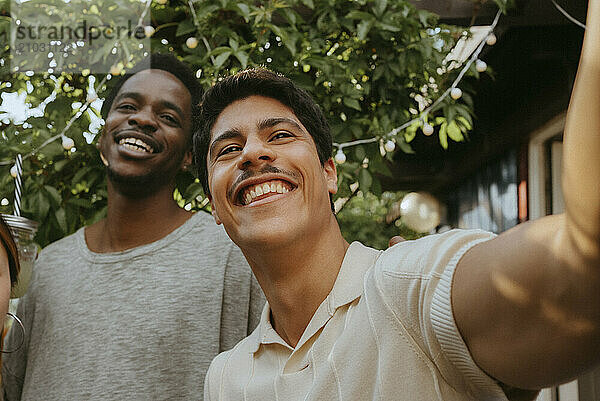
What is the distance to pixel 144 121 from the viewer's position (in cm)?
193

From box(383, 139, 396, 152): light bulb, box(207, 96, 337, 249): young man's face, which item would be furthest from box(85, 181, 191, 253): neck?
box(383, 139, 396, 152): light bulb

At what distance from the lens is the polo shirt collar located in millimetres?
1218

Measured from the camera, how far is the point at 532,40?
343 cm

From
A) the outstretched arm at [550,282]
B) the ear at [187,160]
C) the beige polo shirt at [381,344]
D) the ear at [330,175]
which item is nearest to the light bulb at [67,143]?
the ear at [187,160]

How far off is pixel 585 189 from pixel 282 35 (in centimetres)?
163

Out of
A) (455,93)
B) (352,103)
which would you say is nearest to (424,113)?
(455,93)

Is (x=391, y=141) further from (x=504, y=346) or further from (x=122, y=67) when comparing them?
(x=504, y=346)

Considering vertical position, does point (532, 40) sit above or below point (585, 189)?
above

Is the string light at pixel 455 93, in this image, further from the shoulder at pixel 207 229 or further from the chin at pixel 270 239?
the chin at pixel 270 239

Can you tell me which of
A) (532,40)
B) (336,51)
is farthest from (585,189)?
(532,40)

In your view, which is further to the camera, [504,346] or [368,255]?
[368,255]

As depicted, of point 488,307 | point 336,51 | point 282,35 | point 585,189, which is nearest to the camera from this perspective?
point 585,189

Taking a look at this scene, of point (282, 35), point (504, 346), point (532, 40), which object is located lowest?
point (504, 346)

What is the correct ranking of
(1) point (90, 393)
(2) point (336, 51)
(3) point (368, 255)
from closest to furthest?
1. (3) point (368, 255)
2. (1) point (90, 393)
3. (2) point (336, 51)
